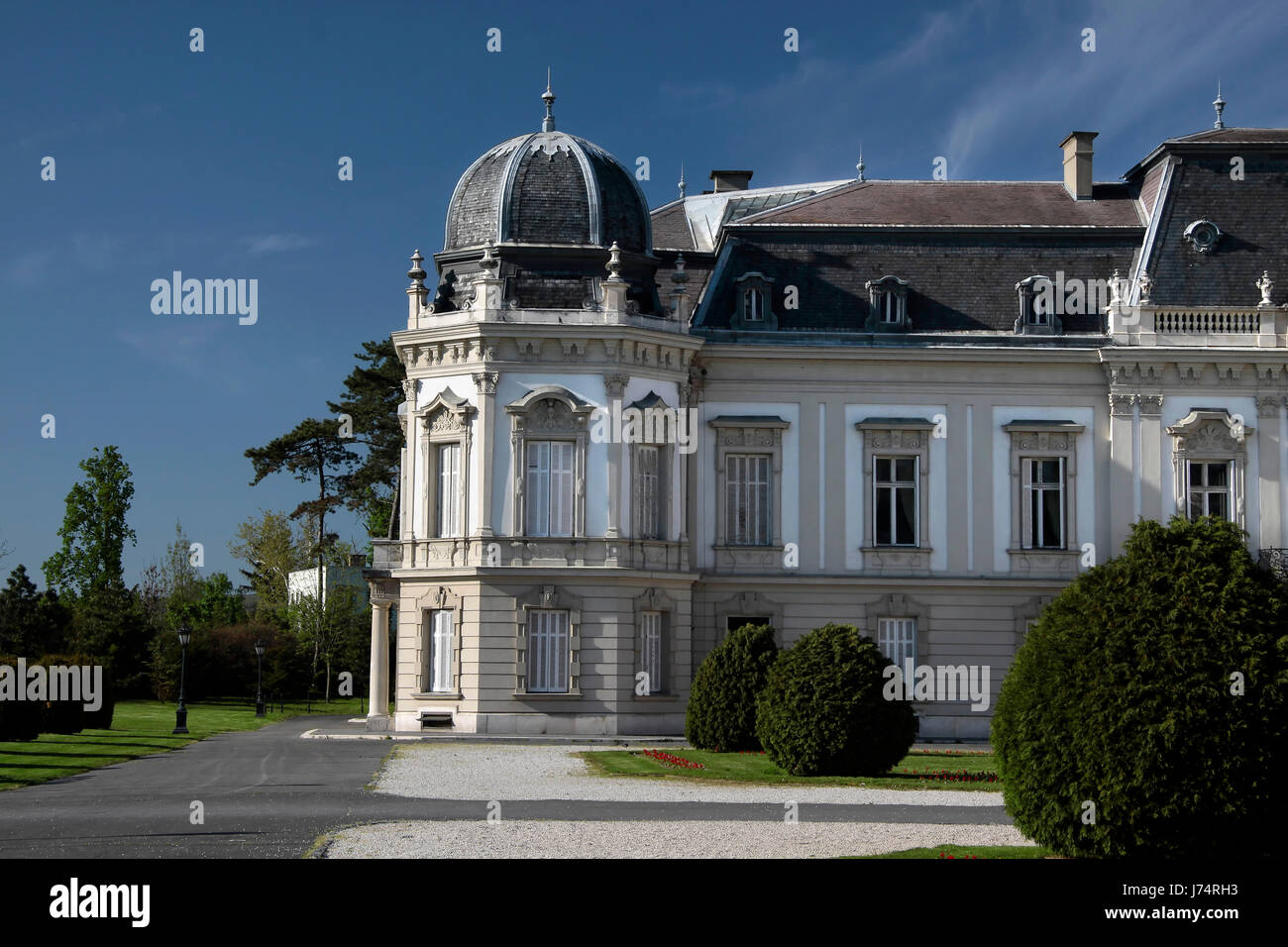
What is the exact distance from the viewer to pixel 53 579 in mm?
75750

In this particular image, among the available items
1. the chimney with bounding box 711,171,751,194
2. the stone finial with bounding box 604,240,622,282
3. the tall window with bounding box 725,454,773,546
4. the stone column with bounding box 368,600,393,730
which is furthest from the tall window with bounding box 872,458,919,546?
the stone column with bounding box 368,600,393,730

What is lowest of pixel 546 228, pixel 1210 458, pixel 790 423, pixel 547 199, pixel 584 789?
pixel 584 789

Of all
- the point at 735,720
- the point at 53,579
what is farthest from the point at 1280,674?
the point at 53,579

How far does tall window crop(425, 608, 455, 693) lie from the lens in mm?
40094

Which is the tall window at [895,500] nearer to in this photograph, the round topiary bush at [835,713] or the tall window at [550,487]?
the tall window at [550,487]

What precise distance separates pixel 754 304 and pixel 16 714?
20.7 meters

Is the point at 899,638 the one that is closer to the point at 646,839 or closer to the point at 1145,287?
the point at 1145,287

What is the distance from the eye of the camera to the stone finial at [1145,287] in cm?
4219

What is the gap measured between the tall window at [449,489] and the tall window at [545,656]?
9.67ft

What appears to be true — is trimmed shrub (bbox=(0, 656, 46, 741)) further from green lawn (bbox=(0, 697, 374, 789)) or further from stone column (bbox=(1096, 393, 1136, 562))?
stone column (bbox=(1096, 393, 1136, 562))

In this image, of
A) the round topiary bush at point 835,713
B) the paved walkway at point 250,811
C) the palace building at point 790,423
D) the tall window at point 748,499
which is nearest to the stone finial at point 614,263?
the palace building at point 790,423

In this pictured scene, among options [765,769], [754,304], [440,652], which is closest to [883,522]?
[754,304]

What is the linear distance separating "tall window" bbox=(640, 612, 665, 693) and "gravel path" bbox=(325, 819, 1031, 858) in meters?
20.7

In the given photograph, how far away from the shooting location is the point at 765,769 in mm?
28172
